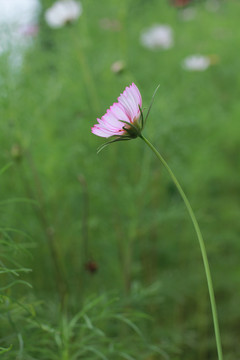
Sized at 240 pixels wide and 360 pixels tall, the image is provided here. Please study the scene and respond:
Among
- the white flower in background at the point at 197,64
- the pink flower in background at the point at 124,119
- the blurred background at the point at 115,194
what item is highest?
the white flower in background at the point at 197,64

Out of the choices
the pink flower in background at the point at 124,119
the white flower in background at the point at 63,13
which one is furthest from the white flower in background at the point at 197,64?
the pink flower in background at the point at 124,119

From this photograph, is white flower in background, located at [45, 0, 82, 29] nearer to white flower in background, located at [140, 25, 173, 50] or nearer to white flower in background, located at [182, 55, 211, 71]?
white flower in background, located at [182, 55, 211, 71]

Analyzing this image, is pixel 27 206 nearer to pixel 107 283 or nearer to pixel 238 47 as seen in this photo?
pixel 107 283

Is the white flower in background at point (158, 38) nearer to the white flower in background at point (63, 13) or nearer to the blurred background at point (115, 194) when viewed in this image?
the blurred background at point (115, 194)

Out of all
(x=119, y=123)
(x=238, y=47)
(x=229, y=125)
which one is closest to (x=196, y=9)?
(x=238, y=47)

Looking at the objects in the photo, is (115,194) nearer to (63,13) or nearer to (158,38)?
(63,13)
